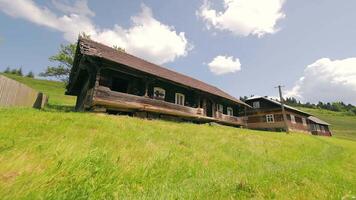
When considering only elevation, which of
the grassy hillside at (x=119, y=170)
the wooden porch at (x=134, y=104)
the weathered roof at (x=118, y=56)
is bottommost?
the grassy hillside at (x=119, y=170)

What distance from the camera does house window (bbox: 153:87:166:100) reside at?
1855 centimetres

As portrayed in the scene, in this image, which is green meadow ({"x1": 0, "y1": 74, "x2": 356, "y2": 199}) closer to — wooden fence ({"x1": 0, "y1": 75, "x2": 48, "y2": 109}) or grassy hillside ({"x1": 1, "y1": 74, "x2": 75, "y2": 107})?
wooden fence ({"x1": 0, "y1": 75, "x2": 48, "y2": 109})

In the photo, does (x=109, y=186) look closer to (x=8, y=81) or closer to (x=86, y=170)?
(x=86, y=170)

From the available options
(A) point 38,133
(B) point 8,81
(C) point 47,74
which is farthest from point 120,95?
(C) point 47,74

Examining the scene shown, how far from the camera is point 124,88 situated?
19188 millimetres

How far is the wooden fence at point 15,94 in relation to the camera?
1211 centimetres

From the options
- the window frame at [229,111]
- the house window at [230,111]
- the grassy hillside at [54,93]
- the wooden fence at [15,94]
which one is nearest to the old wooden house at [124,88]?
the wooden fence at [15,94]

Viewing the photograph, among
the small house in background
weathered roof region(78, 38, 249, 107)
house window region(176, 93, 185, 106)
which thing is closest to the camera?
weathered roof region(78, 38, 249, 107)

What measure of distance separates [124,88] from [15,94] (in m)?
7.82

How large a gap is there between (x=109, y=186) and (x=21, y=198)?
6.60 ft

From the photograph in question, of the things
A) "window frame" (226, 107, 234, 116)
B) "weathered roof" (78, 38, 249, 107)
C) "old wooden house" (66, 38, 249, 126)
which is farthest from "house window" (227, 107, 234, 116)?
"weathered roof" (78, 38, 249, 107)

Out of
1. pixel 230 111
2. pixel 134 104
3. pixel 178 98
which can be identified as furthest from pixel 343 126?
pixel 134 104

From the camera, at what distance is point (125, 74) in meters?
16.6

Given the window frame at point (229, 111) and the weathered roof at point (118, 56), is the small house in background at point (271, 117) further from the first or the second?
the weathered roof at point (118, 56)
